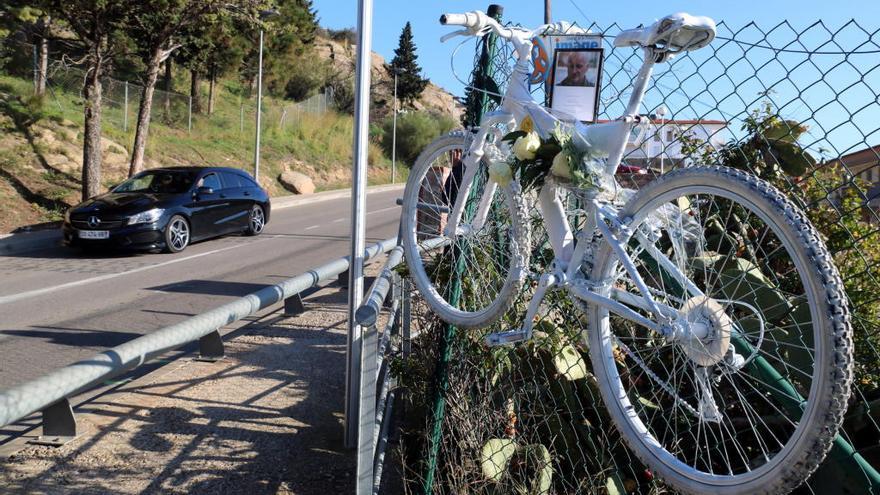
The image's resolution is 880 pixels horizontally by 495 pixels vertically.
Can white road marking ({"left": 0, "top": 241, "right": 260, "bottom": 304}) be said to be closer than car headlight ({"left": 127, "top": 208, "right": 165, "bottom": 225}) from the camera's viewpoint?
Yes

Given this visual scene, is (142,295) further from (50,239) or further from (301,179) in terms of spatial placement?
(301,179)

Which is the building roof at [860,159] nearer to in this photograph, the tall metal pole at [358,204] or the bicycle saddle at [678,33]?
the bicycle saddle at [678,33]

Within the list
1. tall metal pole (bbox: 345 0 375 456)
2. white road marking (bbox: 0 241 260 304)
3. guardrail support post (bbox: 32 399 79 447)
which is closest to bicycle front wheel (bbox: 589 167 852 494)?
tall metal pole (bbox: 345 0 375 456)

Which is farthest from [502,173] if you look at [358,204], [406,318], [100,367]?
[406,318]

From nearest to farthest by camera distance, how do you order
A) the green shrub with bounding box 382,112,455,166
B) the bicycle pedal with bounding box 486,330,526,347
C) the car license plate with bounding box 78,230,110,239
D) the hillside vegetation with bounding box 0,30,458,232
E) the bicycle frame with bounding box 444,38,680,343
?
the bicycle frame with bounding box 444,38,680,343, the bicycle pedal with bounding box 486,330,526,347, the car license plate with bounding box 78,230,110,239, the hillside vegetation with bounding box 0,30,458,232, the green shrub with bounding box 382,112,455,166

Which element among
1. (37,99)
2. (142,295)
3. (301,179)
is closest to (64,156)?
(37,99)

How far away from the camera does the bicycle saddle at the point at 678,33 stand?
5.86ft

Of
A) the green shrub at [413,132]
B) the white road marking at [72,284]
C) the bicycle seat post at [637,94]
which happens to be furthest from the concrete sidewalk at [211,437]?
the green shrub at [413,132]

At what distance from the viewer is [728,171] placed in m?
1.63

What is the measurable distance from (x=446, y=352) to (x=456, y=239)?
0.51 meters

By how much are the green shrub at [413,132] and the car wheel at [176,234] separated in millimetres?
31533

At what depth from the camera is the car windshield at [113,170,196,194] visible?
14.5m

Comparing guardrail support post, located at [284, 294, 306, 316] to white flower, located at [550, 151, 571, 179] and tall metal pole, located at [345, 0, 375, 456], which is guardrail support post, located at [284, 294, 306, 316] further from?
white flower, located at [550, 151, 571, 179]

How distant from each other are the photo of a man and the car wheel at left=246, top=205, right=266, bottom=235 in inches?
595
